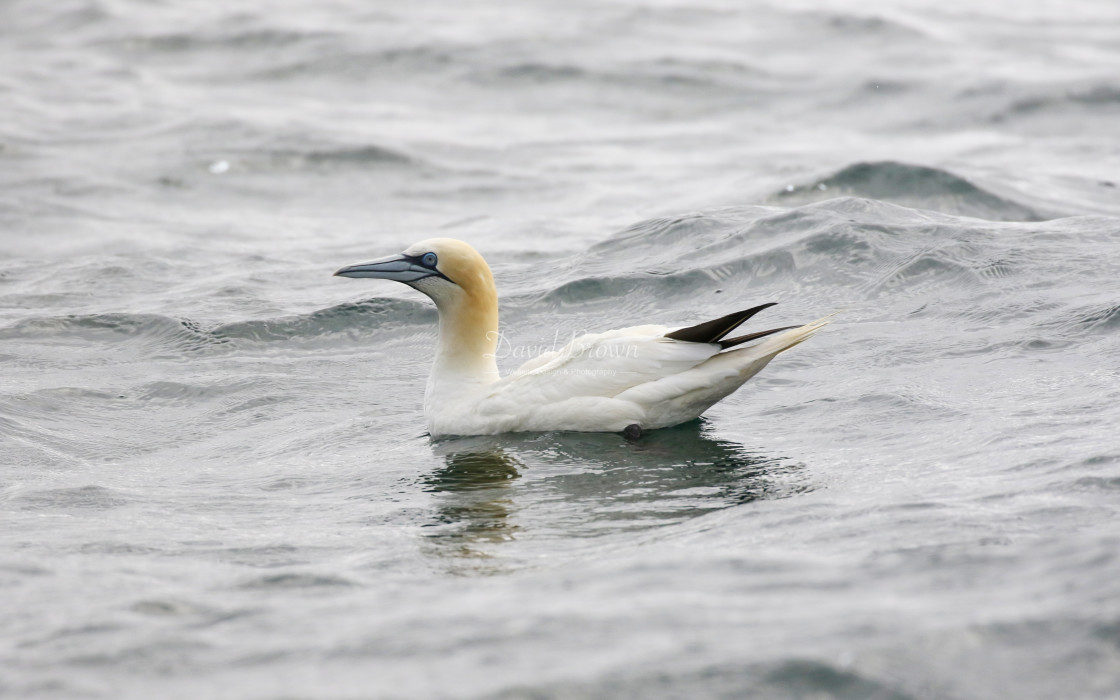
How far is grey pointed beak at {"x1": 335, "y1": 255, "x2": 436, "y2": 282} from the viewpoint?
26.2 feet

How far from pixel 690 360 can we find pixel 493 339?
143 centimetres

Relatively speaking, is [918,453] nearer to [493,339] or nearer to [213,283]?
[493,339]

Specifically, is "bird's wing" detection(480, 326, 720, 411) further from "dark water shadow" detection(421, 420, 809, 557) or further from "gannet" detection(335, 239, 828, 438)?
"dark water shadow" detection(421, 420, 809, 557)

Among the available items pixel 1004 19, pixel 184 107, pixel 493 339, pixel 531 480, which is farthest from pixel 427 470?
pixel 1004 19

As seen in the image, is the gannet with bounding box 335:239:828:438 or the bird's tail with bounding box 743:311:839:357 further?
the gannet with bounding box 335:239:828:438

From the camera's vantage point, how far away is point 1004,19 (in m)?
24.0

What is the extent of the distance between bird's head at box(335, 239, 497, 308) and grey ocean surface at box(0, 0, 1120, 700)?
91 cm

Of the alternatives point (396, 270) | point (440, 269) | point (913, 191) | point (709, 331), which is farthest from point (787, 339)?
point (913, 191)

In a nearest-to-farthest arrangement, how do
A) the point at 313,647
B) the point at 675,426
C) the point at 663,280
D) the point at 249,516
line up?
1. the point at 313,647
2. the point at 249,516
3. the point at 675,426
4. the point at 663,280

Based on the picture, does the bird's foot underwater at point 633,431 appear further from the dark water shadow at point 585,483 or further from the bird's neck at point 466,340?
the bird's neck at point 466,340

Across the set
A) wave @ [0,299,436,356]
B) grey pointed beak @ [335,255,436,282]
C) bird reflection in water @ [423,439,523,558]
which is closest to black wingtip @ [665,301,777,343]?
bird reflection in water @ [423,439,523,558]

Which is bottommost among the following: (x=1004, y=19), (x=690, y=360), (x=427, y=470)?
(x=427, y=470)

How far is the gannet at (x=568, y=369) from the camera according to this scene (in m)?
7.41

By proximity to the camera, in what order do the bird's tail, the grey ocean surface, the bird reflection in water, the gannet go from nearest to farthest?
1. the grey ocean surface
2. the bird reflection in water
3. the bird's tail
4. the gannet
